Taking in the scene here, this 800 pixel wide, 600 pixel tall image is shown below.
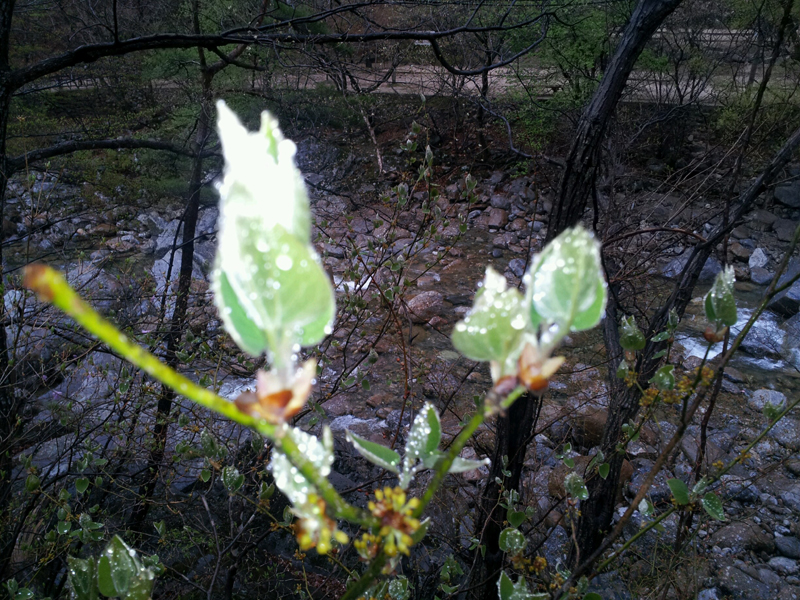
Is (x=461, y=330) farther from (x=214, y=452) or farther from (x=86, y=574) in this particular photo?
(x=214, y=452)

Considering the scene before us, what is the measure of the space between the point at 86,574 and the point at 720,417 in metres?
4.50

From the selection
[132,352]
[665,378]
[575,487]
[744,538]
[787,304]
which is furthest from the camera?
[787,304]

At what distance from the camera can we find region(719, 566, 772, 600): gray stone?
259 centimetres

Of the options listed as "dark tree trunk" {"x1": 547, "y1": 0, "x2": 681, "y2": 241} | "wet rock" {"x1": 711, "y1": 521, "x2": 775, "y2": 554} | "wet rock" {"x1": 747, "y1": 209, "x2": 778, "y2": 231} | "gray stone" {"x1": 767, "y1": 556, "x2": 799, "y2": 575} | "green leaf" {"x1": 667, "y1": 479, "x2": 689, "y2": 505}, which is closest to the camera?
"green leaf" {"x1": 667, "y1": 479, "x2": 689, "y2": 505}

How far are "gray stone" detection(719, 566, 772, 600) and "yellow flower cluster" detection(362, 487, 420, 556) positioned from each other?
3116 mm

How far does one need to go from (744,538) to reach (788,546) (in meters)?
0.25

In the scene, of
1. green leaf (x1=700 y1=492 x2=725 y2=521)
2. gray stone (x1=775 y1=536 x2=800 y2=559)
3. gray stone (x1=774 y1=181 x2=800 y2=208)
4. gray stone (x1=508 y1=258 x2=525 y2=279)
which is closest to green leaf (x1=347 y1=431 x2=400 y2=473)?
green leaf (x1=700 y1=492 x2=725 y2=521)

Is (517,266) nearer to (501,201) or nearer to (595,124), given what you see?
(501,201)

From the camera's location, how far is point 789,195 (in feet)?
23.8

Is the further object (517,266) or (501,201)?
(501,201)

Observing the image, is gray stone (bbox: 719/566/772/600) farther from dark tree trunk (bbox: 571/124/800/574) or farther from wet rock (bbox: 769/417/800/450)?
wet rock (bbox: 769/417/800/450)

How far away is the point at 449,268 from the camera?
6.29 m

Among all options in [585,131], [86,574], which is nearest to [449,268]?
[585,131]

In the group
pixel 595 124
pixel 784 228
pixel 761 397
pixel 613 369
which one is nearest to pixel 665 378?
pixel 595 124
